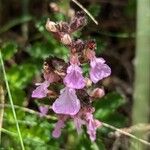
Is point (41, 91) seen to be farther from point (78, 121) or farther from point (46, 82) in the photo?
point (78, 121)

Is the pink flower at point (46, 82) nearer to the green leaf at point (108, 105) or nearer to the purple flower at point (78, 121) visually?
the purple flower at point (78, 121)

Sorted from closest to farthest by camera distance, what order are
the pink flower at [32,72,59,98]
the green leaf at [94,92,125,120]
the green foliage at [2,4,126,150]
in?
1. the pink flower at [32,72,59,98]
2. the green foliage at [2,4,126,150]
3. the green leaf at [94,92,125,120]

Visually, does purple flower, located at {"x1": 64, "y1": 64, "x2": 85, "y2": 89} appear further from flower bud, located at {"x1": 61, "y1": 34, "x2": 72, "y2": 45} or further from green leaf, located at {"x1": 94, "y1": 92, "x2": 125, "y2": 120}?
green leaf, located at {"x1": 94, "y1": 92, "x2": 125, "y2": 120}

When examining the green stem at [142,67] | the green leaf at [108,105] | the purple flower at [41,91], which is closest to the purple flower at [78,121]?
the purple flower at [41,91]

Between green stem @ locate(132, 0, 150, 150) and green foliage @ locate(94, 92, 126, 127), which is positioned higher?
green stem @ locate(132, 0, 150, 150)

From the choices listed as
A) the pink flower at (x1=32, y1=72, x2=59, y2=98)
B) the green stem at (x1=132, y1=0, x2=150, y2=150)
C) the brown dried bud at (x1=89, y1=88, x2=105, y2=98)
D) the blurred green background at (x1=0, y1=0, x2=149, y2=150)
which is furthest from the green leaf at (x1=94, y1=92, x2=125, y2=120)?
the green stem at (x1=132, y1=0, x2=150, y2=150)

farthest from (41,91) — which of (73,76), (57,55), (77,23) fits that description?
(57,55)

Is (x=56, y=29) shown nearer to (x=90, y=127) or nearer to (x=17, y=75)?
(x=90, y=127)
